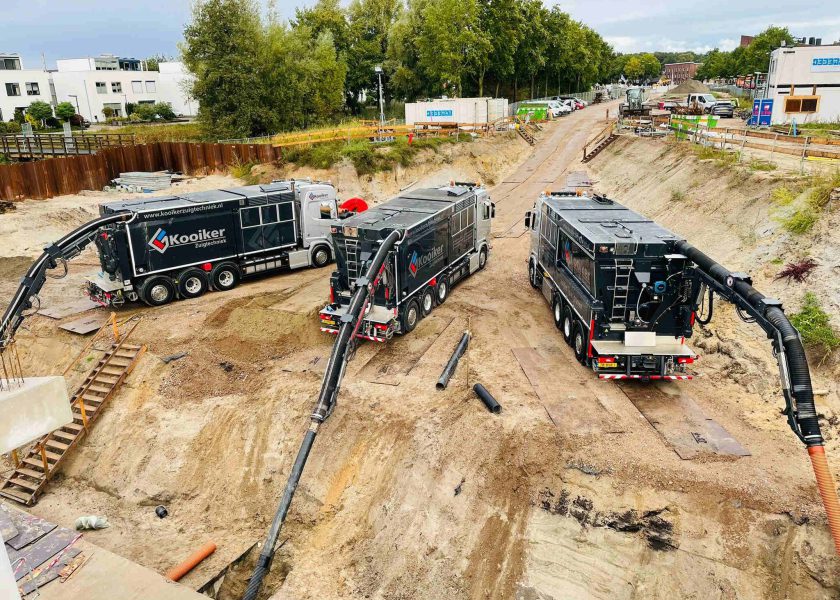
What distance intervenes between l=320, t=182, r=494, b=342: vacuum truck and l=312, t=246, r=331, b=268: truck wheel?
519 cm

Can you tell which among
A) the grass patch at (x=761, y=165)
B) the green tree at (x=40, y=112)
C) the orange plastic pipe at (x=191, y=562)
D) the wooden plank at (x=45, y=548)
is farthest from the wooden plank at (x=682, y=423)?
the green tree at (x=40, y=112)

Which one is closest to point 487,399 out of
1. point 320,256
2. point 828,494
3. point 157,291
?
point 828,494

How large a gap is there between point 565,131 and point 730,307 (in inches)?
1438

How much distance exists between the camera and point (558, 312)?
688 inches

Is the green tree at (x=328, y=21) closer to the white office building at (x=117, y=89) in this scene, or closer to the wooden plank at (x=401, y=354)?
the white office building at (x=117, y=89)

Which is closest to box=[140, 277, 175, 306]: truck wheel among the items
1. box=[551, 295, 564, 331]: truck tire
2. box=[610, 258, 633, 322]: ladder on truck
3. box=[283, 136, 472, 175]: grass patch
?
box=[551, 295, 564, 331]: truck tire

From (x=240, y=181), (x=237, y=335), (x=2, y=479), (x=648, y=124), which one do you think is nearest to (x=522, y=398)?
(x=237, y=335)

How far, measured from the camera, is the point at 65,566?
999cm

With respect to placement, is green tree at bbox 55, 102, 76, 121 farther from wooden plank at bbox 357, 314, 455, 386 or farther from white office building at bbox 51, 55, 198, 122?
wooden plank at bbox 357, 314, 455, 386

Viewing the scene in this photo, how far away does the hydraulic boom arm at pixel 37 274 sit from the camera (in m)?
15.5

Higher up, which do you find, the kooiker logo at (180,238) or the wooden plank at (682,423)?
the kooiker logo at (180,238)

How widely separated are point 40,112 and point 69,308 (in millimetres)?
48042

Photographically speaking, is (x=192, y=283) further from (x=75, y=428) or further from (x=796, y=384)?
(x=796, y=384)

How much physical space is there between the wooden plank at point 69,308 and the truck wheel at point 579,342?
52.2 ft
